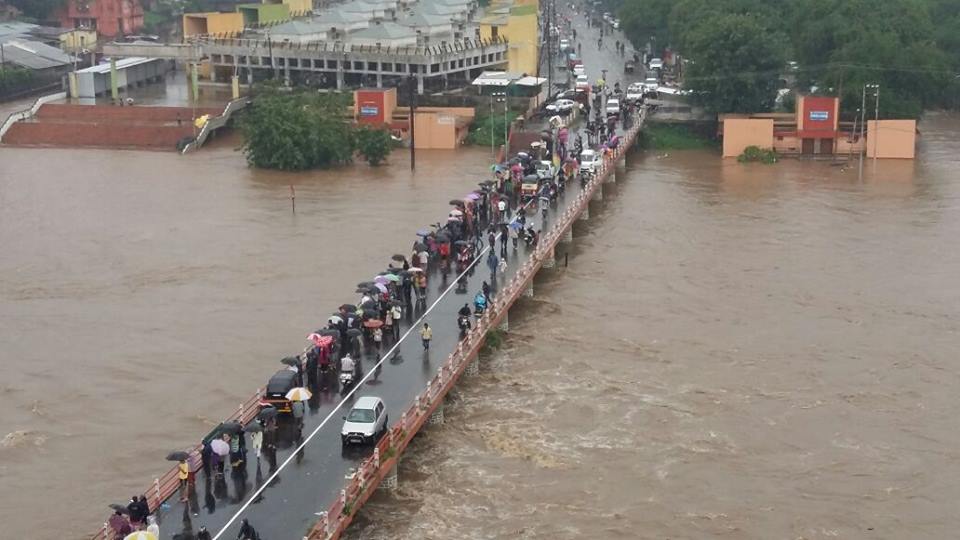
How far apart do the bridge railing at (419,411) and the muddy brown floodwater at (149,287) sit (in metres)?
3.13

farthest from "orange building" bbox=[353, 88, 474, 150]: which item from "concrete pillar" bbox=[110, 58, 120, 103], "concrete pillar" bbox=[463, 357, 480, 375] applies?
"concrete pillar" bbox=[463, 357, 480, 375]

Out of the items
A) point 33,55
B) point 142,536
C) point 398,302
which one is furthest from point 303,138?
point 142,536

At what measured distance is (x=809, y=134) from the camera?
136ft

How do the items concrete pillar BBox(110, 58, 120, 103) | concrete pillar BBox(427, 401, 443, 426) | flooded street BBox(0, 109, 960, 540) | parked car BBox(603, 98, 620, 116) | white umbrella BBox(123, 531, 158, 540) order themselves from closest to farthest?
white umbrella BBox(123, 531, 158, 540) → flooded street BBox(0, 109, 960, 540) → concrete pillar BBox(427, 401, 443, 426) → parked car BBox(603, 98, 620, 116) → concrete pillar BBox(110, 58, 120, 103)

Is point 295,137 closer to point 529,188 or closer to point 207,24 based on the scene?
point 529,188

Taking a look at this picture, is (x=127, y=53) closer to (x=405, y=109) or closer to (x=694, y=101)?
(x=405, y=109)

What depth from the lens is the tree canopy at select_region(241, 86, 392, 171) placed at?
38562 millimetres

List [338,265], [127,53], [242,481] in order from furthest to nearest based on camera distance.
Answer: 1. [127,53]
2. [338,265]
3. [242,481]

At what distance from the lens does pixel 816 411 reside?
20.2m

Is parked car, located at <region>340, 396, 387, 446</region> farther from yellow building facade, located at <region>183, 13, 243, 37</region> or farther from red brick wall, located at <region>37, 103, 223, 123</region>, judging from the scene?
yellow building facade, located at <region>183, 13, 243, 37</region>

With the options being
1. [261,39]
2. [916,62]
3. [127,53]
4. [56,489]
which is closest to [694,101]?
[916,62]

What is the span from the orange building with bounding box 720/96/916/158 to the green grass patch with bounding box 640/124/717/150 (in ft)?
6.19

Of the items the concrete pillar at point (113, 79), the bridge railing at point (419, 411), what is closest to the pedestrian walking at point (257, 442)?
the bridge railing at point (419, 411)

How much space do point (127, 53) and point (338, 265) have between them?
80.9 feet
